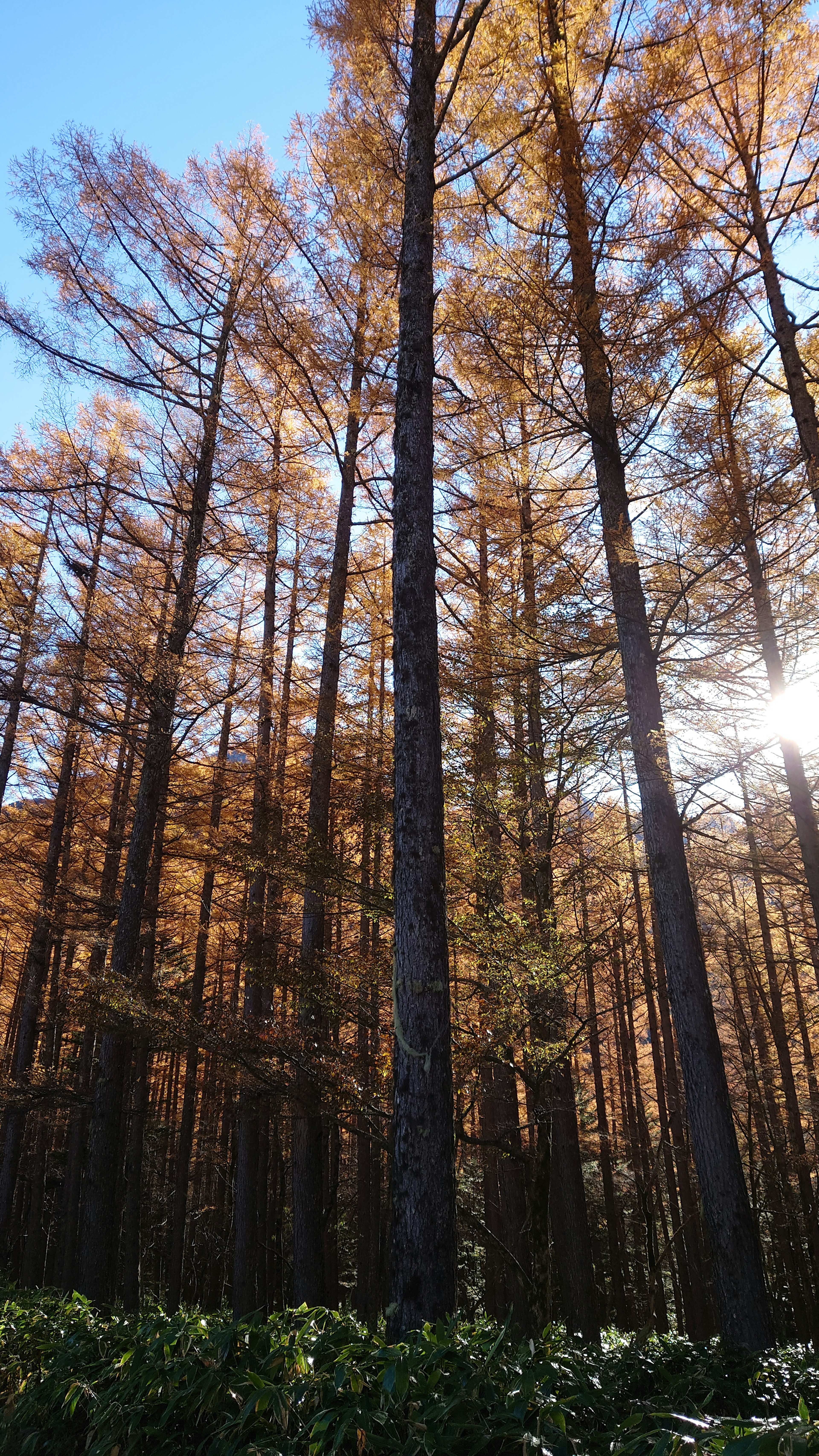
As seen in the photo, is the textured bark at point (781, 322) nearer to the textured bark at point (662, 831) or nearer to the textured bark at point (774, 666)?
the textured bark at point (774, 666)

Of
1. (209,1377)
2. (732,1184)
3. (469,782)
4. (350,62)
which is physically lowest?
(209,1377)

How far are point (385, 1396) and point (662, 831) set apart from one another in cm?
463

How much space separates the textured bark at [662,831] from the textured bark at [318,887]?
2.61 metres

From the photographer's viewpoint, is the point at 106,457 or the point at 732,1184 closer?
the point at 732,1184

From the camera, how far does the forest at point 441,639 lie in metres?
5.57

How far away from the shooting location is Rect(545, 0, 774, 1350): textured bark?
17.2 feet

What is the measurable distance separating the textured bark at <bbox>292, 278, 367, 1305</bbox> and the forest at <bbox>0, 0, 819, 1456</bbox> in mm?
61

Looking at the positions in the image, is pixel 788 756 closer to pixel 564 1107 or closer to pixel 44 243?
pixel 564 1107

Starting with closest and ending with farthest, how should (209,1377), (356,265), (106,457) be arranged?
(209,1377) → (356,265) → (106,457)

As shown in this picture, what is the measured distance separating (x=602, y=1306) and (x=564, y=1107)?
49.8ft

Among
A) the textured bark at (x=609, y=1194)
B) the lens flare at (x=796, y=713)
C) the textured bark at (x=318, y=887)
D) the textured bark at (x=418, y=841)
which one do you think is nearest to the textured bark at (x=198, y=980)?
the textured bark at (x=318, y=887)

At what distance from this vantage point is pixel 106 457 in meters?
10.2

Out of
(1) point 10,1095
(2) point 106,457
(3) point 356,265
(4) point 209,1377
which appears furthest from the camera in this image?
(2) point 106,457

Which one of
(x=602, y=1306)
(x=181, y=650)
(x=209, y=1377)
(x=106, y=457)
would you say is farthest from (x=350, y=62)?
(x=602, y=1306)
